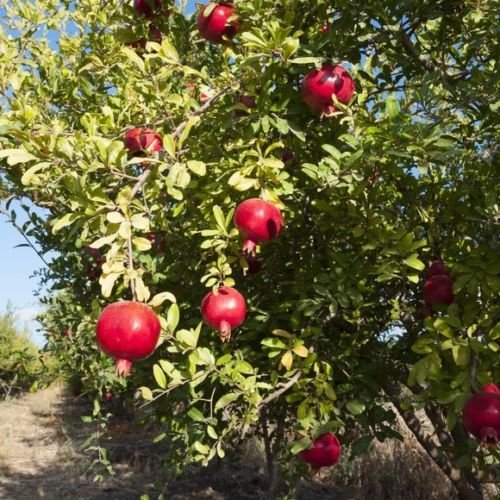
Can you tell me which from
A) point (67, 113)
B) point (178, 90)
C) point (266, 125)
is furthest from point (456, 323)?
point (67, 113)

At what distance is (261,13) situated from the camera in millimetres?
1704

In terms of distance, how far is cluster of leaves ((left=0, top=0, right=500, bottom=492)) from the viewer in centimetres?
146

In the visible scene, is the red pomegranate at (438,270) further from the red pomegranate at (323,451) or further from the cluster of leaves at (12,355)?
the cluster of leaves at (12,355)

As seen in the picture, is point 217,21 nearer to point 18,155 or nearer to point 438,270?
point 18,155

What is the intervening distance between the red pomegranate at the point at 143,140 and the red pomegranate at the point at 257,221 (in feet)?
1.40

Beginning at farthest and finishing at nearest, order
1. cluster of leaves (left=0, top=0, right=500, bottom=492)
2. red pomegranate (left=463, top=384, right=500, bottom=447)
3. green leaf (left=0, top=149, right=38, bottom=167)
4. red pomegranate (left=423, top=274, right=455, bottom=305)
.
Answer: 1. red pomegranate (left=423, top=274, right=455, bottom=305)
2. cluster of leaves (left=0, top=0, right=500, bottom=492)
3. green leaf (left=0, top=149, right=38, bottom=167)
4. red pomegranate (left=463, top=384, right=500, bottom=447)

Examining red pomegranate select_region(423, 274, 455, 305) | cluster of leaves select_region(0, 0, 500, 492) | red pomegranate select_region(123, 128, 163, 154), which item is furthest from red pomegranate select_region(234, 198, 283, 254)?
red pomegranate select_region(423, 274, 455, 305)

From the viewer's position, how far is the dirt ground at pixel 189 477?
467 cm

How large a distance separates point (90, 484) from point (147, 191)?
14.3ft

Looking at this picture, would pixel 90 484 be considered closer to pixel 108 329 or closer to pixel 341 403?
pixel 341 403

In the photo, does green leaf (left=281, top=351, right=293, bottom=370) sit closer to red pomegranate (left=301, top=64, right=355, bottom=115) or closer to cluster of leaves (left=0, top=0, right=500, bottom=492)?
cluster of leaves (left=0, top=0, right=500, bottom=492)

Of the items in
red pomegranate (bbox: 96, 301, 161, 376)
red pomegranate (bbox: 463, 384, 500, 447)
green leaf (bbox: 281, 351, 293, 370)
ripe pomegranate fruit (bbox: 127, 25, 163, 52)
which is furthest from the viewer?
ripe pomegranate fruit (bbox: 127, 25, 163, 52)

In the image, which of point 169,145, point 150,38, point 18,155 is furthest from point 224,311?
point 150,38

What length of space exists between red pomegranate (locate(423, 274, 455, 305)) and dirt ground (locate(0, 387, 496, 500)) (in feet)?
10.5
